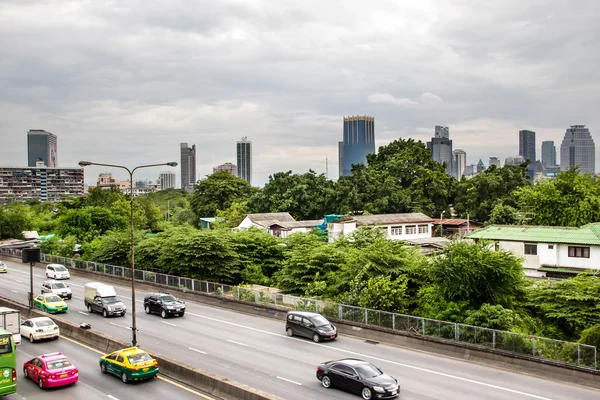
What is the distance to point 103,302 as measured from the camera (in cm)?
4016

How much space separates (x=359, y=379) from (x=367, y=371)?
0.48m

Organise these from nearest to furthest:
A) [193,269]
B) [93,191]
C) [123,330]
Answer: [123,330]
[193,269]
[93,191]

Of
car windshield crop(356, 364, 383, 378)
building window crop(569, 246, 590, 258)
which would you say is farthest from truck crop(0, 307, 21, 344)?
building window crop(569, 246, 590, 258)

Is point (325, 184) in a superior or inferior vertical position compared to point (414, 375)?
superior

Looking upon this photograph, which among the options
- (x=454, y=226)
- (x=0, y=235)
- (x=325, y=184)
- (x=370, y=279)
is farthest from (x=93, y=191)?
(x=370, y=279)

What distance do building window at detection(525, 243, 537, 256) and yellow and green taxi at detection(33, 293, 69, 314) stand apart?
39897 mm

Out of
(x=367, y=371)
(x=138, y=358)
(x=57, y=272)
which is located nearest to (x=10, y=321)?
(x=138, y=358)

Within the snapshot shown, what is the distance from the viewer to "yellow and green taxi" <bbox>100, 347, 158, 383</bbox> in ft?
77.6

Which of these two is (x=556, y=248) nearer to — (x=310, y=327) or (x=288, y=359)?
(x=310, y=327)

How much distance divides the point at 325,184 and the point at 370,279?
77.1m

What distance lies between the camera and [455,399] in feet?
70.7

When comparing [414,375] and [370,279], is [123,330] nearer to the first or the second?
[370,279]

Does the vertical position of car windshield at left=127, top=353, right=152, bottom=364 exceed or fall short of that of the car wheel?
it exceeds it

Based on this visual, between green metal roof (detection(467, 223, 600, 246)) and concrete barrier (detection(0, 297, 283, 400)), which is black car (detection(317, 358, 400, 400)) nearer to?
concrete barrier (detection(0, 297, 283, 400))
